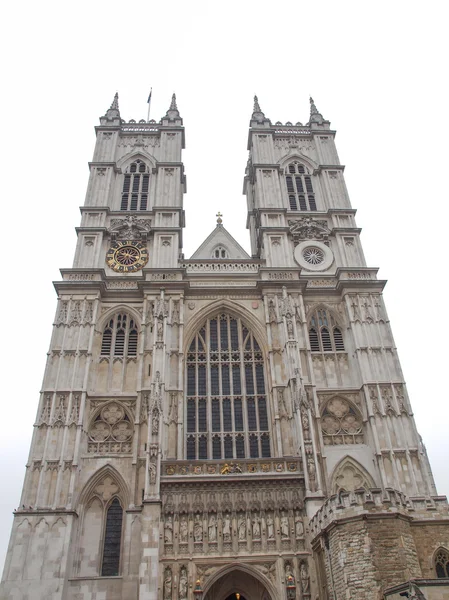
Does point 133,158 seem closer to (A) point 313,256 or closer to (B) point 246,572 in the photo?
(A) point 313,256

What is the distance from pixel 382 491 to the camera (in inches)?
628

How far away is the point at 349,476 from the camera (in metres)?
22.7

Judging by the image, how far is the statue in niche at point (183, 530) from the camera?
754 inches

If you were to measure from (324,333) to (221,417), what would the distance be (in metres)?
7.01

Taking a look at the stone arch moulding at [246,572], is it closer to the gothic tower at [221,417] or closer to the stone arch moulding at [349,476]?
the gothic tower at [221,417]

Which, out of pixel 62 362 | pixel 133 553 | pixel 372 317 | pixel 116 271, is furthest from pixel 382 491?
pixel 116 271

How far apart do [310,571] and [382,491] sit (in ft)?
15.9

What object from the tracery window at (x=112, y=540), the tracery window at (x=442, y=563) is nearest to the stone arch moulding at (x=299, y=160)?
the tracery window at (x=112, y=540)

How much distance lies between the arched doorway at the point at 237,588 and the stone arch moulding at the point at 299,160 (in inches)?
931

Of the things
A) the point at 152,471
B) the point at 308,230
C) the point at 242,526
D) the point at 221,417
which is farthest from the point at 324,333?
the point at 152,471

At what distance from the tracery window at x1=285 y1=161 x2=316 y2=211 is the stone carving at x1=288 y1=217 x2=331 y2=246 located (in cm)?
144

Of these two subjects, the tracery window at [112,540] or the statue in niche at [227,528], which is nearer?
the statue in niche at [227,528]

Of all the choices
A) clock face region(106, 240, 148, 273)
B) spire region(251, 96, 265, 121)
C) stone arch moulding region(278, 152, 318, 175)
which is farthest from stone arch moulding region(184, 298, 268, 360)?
spire region(251, 96, 265, 121)

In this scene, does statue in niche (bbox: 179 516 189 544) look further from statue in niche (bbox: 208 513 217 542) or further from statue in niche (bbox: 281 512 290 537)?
statue in niche (bbox: 281 512 290 537)
